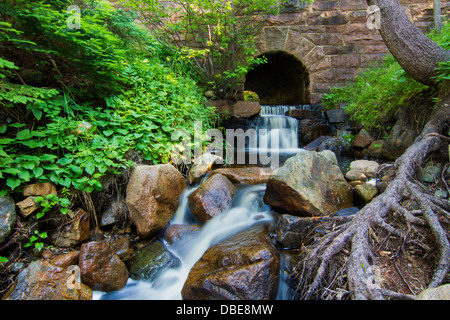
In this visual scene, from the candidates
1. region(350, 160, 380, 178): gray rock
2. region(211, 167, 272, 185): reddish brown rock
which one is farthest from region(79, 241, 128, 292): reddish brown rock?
region(350, 160, 380, 178): gray rock

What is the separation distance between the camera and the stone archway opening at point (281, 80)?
6859 millimetres

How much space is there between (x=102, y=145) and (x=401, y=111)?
445 centimetres

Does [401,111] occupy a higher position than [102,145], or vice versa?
[401,111]

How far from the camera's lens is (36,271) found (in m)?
1.87

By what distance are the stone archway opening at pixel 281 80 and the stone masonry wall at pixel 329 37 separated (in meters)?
0.27


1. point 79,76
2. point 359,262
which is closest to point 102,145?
point 79,76

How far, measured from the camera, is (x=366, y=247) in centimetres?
168

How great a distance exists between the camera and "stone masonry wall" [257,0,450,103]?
244 inches

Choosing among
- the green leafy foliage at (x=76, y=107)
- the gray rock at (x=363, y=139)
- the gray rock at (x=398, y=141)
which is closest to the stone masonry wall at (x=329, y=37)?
the gray rock at (x=363, y=139)

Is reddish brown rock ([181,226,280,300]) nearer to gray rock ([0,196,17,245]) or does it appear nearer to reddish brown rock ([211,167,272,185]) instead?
reddish brown rock ([211,167,272,185])

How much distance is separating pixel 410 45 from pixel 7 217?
4.92 metres
